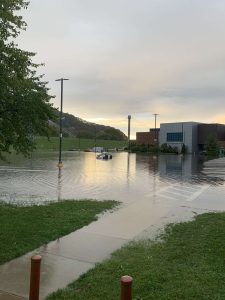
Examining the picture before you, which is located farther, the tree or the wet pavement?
the tree

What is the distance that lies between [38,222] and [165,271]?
4.51 m

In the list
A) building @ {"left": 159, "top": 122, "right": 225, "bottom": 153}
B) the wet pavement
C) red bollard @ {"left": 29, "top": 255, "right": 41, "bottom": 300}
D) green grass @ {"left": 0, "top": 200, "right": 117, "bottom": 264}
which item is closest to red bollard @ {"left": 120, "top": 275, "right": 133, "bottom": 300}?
red bollard @ {"left": 29, "top": 255, "right": 41, "bottom": 300}

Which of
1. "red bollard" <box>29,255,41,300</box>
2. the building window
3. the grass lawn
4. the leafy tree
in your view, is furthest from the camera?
the building window

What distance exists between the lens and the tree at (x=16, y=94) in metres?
9.09

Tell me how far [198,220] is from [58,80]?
30.4 metres

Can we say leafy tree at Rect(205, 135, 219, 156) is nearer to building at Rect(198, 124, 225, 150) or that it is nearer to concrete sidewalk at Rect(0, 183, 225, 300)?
building at Rect(198, 124, 225, 150)

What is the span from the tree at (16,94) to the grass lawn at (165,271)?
3846 mm

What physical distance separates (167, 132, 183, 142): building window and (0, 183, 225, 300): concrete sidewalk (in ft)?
330

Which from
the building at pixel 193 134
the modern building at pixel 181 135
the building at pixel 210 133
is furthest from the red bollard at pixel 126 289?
the modern building at pixel 181 135

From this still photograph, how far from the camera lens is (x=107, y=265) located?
22.3ft

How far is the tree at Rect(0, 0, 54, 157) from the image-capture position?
909cm

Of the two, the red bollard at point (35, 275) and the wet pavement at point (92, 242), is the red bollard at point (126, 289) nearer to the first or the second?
the red bollard at point (35, 275)

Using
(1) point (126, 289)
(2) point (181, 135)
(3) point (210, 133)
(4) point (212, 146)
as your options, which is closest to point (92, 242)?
(1) point (126, 289)

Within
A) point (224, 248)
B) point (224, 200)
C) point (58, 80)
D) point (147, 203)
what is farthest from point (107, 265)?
point (58, 80)
